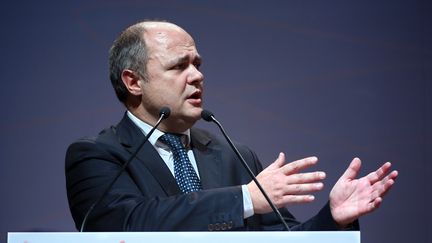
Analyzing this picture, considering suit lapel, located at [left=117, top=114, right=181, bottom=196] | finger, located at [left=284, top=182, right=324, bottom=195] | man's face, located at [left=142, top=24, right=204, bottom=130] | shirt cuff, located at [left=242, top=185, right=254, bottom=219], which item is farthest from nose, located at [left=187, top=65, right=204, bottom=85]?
finger, located at [left=284, top=182, right=324, bottom=195]

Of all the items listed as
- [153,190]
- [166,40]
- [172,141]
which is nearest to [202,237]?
[153,190]

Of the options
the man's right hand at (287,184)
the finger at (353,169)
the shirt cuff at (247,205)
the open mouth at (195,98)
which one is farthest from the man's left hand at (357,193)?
the open mouth at (195,98)

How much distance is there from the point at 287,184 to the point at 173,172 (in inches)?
22.5

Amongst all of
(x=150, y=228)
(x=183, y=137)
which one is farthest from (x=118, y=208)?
(x=183, y=137)

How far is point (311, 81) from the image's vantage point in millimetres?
3203

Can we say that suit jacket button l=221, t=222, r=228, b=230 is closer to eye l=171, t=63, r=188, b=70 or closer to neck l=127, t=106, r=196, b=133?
neck l=127, t=106, r=196, b=133

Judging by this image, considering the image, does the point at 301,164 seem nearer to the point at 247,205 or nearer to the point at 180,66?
the point at 247,205

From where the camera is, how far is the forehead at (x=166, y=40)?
7.68 feet

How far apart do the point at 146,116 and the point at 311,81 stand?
3.44 feet

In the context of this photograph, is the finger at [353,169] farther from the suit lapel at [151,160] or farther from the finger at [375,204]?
the suit lapel at [151,160]

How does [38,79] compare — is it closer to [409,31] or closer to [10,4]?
[10,4]

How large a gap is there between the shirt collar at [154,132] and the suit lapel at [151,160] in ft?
0.11

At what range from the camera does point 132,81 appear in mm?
2426

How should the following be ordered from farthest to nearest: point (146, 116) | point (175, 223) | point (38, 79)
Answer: point (38, 79), point (146, 116), point (175, 223)
